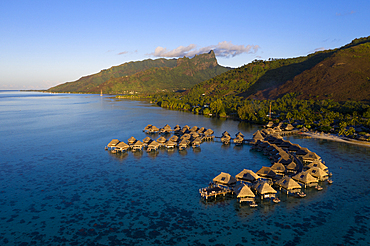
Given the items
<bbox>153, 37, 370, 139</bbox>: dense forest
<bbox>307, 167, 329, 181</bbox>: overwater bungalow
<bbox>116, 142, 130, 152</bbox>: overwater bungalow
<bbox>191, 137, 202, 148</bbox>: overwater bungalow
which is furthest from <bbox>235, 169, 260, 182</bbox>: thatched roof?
<bbox>153, 37, 370, 139</bbox>: dense forest

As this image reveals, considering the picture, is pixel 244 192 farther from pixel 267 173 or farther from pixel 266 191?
pixel 267 173

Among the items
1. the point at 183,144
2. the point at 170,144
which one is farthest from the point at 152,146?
the point at 183,144

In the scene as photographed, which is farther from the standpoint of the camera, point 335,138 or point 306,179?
point 335,138

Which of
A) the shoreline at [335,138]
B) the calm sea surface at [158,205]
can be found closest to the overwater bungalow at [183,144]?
the calm sea surface at [158,205]

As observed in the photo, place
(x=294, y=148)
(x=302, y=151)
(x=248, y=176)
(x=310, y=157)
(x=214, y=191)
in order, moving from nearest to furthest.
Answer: (x=214, y=191)
(x=248, y=176)
(x=310, y=157)
(x=302, y=151)
(x=294, y=148)

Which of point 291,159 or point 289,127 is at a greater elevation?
point 289,127
